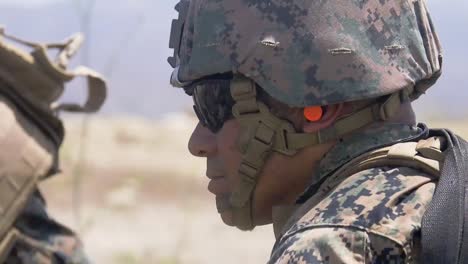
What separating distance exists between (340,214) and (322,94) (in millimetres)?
329

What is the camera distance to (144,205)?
1909cm

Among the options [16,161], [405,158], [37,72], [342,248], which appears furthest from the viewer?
[37,72]

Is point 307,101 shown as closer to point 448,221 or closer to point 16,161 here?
point 448,221

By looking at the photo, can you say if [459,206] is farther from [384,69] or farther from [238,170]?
[238,170]

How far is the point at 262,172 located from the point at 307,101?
0.21 m

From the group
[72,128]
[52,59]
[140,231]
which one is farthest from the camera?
[72,128]

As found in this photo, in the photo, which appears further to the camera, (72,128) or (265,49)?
(72,128)

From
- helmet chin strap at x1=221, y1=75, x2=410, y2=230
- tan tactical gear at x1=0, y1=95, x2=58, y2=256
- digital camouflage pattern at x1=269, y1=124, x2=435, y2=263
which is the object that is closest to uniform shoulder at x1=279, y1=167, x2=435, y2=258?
digital camouflage pattern at x1=269, y1=124, x2=435, y2=263

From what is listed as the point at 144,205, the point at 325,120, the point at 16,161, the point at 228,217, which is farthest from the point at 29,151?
the point at 144,205

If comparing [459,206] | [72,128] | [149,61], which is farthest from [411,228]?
[149,61]

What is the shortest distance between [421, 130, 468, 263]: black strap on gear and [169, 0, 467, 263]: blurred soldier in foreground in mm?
38

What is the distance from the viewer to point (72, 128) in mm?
28062

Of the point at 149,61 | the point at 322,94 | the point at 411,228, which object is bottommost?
the point at 149,61

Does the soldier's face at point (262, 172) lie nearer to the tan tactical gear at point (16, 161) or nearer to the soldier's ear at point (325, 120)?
the soldier's ear at point (325, 120)
